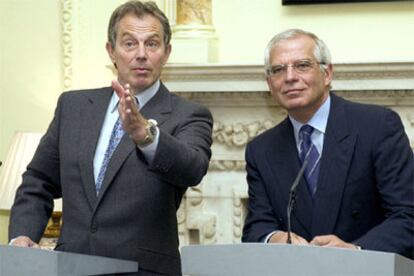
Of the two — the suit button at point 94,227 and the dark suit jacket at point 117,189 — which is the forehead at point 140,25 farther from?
the suit button at point 94,227

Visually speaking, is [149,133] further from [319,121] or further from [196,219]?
[196,219]

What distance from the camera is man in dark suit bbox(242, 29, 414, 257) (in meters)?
3.08

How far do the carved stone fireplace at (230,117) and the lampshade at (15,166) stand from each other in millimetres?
752

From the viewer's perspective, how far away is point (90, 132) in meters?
3.04

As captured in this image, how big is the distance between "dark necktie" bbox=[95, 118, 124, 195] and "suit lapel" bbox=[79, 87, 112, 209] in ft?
0.06

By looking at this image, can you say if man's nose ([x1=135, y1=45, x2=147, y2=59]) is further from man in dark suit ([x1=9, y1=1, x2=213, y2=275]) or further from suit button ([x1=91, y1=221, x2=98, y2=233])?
suit button ([x1=91, y1=221, x2=98, y2=233])

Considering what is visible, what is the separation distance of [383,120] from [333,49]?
2000mm

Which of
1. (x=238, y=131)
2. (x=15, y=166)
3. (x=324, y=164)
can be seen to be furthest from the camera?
(x=238, y=131)

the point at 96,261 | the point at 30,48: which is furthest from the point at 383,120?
the point at 30,48

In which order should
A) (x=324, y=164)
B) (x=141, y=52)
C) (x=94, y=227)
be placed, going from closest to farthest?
A: (x=94, y=227), (x=141, y=52), (x=324, y=164)

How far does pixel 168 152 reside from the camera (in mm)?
2693

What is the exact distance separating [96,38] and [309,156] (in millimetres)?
2604

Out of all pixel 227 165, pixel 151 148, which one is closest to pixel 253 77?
pixel 227 165

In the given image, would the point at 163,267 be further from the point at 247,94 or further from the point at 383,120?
the point at 247,94
